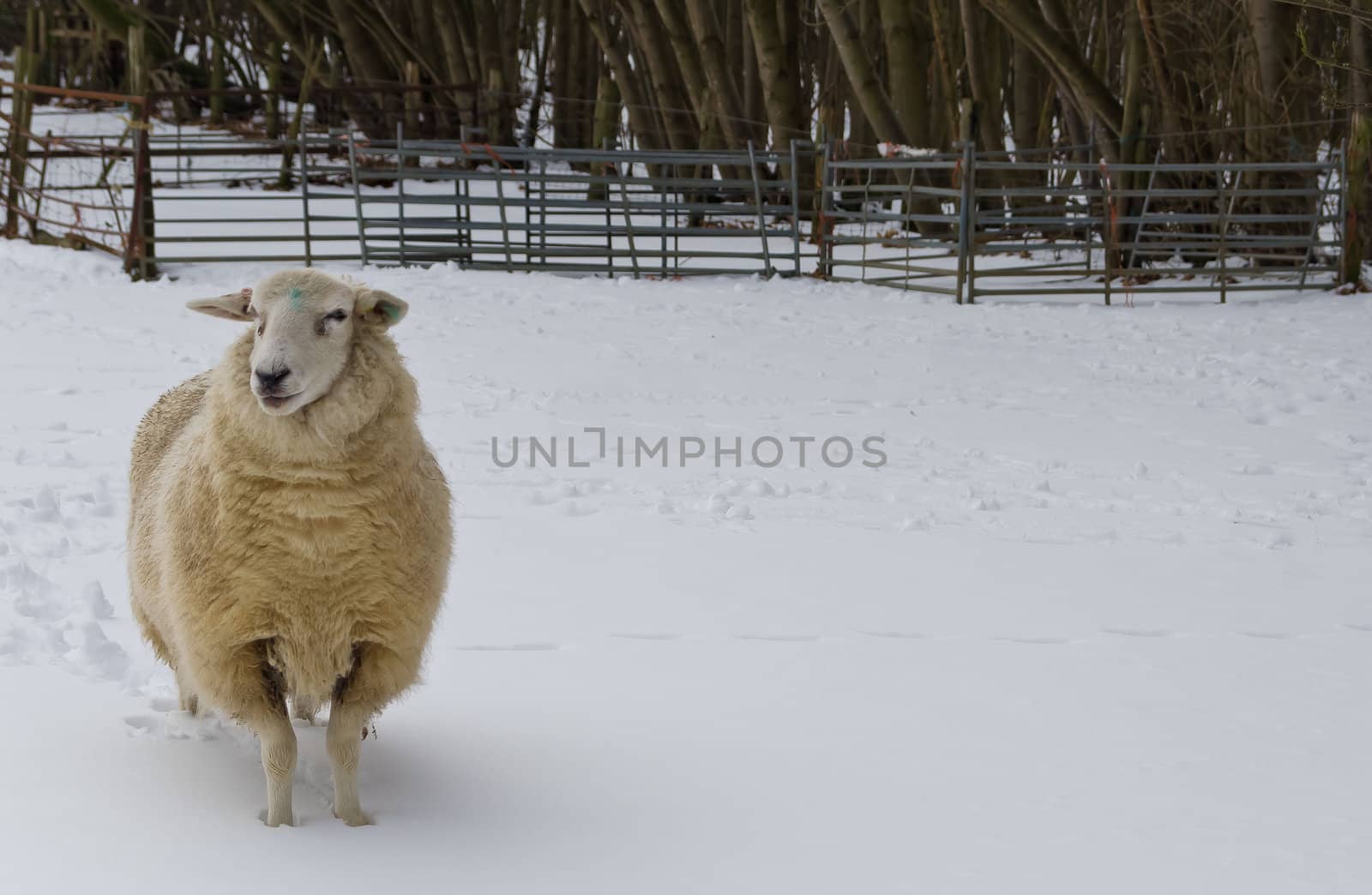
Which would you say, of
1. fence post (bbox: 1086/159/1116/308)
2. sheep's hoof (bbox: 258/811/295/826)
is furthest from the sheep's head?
fence post (bbox: 1086/159/1116/308)

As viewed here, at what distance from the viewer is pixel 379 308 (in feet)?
12.0

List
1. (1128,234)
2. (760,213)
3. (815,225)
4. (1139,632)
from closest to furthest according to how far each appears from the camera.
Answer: (1139,632) < (760,213) < (1128,234) < (815,225)

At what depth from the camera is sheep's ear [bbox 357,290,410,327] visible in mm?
3619

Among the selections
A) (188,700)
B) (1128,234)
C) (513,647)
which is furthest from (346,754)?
(1128,234)

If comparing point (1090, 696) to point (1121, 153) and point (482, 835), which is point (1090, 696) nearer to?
point (482, 835)

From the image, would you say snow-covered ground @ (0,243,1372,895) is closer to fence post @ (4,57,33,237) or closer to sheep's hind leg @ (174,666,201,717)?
sheep's hind leg @ (174,666,201,717)

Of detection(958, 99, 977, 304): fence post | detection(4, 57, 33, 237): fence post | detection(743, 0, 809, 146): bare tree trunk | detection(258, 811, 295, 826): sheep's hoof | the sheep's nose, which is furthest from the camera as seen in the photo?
detection(743, 0, 809, 146): bare tree trunk

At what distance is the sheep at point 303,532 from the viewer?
344 cm

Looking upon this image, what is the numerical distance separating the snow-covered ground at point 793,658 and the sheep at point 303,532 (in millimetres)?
336

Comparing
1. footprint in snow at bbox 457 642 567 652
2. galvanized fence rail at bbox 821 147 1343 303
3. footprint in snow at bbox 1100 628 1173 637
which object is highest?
galvanized fence rail at bbox 821 147 1343 303

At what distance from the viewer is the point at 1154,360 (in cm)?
→ 1059

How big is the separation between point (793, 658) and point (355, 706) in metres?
1.72

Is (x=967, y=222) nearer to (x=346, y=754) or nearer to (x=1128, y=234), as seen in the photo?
(x=1128, y=234)

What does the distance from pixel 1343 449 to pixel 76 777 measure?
6802 millimetres
